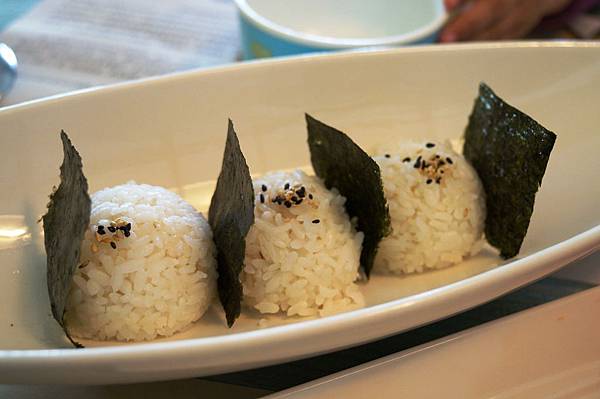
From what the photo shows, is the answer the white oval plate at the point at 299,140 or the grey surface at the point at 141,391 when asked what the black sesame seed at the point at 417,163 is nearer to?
the white oval plate at the point at 299,140

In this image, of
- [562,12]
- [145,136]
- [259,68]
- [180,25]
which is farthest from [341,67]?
[562,12]

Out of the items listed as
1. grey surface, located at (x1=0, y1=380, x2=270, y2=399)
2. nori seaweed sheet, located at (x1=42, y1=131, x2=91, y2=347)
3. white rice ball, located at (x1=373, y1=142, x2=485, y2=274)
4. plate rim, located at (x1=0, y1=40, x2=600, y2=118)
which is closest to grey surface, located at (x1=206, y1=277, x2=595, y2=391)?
grey surface, located at (x1=0, y1=380, x2=270, y2=399)

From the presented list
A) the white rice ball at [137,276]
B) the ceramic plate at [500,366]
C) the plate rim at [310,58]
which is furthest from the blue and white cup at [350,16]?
the ceramic plate at [500,366]

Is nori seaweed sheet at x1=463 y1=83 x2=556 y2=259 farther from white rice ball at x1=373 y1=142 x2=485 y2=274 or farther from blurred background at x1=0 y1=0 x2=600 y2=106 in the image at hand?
blurred background at x1=0 y1=0 x2=600 y2=106

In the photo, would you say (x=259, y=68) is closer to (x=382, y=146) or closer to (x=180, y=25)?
(x=382, y=146)

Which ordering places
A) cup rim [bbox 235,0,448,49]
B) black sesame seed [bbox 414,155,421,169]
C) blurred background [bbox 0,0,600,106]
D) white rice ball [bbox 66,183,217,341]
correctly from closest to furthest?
white rice ball [bbox 66,183,217,341] → black sesame seed [bbox 414,155,421,169] → cup rim [bbox 235,0,448,49] → blurred background [bbox 0,0,600,106]

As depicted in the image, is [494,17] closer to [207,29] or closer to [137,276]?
[207,29]
